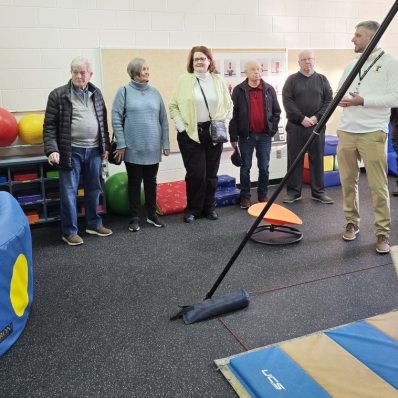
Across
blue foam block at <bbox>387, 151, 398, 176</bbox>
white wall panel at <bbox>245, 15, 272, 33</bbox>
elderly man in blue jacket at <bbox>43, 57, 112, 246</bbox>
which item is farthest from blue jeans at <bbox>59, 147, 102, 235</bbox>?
blue foam block at <bbox>387, 151, 398, 176</bbox>

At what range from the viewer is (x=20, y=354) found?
7.02 feet

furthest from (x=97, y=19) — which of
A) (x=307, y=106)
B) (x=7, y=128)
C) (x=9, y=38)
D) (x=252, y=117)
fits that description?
(x=307, y=106)

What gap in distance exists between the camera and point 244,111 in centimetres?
445

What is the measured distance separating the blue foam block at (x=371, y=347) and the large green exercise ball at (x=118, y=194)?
270cm

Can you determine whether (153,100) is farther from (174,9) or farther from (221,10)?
(221,10)

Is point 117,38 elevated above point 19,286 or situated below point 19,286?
above

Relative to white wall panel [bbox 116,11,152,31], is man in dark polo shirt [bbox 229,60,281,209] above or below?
below

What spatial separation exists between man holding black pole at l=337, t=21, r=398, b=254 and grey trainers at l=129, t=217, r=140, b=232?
186 centimetres

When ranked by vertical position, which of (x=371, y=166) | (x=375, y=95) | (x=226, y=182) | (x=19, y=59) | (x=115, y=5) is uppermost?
(x=115, y=5)

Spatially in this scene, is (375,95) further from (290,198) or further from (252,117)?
(290,198)

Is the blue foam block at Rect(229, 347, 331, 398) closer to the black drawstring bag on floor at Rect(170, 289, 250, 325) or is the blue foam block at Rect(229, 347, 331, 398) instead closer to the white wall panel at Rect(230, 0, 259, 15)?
the black drawstring bag on floor at Rect(170, 289, 250, 325)

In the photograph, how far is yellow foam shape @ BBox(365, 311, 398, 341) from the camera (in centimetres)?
212

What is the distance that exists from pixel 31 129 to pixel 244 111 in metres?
2.07

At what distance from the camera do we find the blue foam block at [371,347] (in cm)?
186
